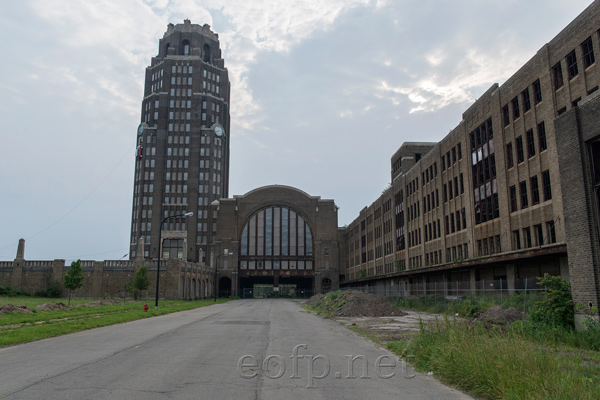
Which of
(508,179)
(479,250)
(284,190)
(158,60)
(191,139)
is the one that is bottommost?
(479,250)

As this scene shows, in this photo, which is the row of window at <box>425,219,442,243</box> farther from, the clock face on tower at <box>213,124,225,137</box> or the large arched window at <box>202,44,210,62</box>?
the large arched window at <box>202,44,210,62</box>

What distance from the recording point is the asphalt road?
8.02m

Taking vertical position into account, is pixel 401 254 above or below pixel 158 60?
below

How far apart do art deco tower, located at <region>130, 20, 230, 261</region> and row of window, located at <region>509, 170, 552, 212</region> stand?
275 feet

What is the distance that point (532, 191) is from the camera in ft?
96.7

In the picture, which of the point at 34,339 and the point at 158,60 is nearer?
the point at 34,339

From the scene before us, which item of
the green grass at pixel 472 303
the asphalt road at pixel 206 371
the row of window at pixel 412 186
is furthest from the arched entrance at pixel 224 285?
the asphalt road at pixel 206 371

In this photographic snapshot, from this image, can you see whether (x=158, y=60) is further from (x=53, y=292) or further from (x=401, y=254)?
(x=401, y=254)

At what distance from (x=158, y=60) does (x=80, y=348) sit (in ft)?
399

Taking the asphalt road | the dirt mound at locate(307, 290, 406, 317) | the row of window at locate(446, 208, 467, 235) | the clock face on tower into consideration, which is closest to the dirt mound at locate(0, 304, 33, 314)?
A: the asphalt road

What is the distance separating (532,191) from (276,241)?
76.5 m

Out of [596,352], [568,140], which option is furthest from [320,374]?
[568,140]

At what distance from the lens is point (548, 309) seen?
15.6 metres

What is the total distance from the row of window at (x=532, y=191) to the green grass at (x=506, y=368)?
18773 millimetres
